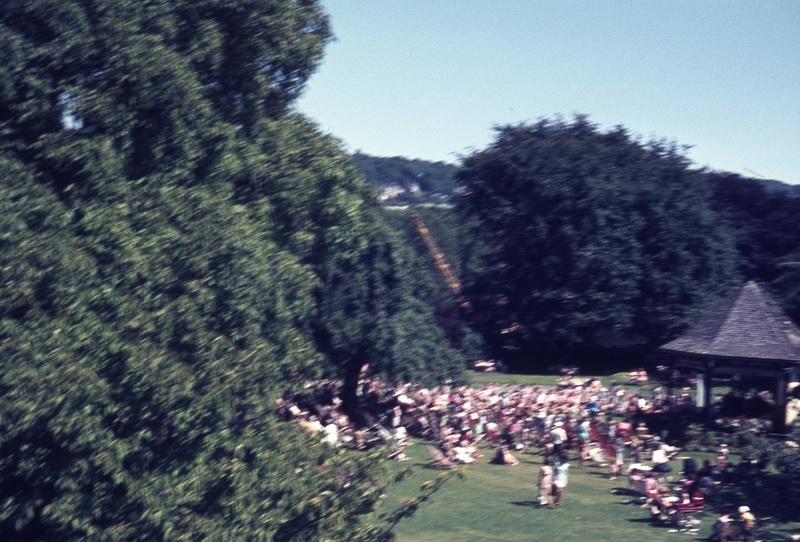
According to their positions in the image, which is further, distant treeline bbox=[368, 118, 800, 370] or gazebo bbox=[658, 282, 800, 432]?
distant treeline bbox=[368, 118, 800, 370]

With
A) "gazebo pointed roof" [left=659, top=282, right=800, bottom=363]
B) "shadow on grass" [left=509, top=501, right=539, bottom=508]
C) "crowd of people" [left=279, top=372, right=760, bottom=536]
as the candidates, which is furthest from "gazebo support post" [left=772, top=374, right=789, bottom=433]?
"shadow on grass" [left=509, top=501, right=539, bottom=508]

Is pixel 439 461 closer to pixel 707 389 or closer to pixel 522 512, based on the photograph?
pixel 522 512

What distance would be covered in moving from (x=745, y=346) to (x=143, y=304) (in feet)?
60.1

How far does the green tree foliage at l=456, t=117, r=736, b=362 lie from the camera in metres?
37.6

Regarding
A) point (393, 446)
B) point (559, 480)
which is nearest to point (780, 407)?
point (559, 480)

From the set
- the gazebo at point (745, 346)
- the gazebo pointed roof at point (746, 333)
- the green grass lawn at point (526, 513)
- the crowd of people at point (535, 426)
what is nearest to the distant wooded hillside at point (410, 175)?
the crowd of people at point (535, 426)

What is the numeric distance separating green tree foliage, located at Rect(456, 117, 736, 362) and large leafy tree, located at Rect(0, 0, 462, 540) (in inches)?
1063

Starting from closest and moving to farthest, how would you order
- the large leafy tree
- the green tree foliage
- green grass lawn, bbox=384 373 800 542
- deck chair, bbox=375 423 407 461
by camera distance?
the large leafy tree, green grass lawn, bbox=384 373 800 542, deck chair, bbox=375 423 407 461, the green tree foliage

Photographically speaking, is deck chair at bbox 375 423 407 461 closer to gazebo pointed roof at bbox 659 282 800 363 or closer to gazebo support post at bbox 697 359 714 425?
gazebo pointed roof at bbox 659 282 800 363

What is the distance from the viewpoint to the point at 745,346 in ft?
73.8

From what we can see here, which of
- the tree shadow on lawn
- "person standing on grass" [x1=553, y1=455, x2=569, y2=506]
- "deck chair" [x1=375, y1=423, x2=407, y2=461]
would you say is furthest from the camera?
"deck chair" [x1=375, y1=423, x2=407, y2=461]

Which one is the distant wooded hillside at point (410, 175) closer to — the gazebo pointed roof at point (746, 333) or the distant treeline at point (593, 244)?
the distant treeline at point (593, 244)

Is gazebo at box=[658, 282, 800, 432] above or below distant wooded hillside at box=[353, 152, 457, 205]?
below

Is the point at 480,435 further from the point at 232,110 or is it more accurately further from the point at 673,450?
the point at 232,110
